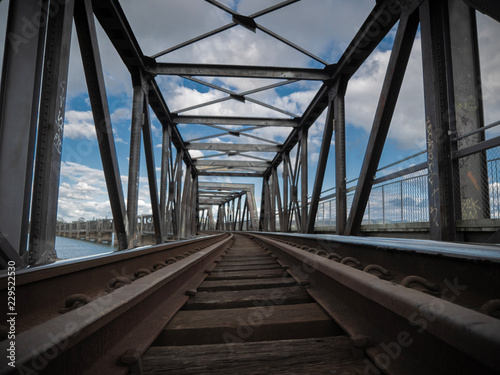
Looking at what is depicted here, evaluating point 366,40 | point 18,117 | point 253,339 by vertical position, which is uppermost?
point 366,40

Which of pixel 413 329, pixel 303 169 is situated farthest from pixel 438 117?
pixel 303 169

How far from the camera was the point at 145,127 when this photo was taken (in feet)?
22.4

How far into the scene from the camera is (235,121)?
1073 centimetres

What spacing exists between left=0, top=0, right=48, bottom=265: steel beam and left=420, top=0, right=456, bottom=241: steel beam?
15.1 ft

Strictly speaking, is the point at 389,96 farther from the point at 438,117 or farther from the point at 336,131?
the point at 336,131

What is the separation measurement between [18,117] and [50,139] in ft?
1.04

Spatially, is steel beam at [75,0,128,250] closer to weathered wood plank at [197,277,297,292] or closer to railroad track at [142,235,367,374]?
weathered wood plank at [197,277,297,292]

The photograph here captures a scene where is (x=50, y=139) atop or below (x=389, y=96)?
below

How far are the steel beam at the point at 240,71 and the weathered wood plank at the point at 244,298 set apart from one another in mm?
6297

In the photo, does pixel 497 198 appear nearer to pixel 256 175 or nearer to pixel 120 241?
pixel 120 241

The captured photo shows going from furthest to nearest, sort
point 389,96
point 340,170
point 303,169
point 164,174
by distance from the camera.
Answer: point 303,169 < point 164,174 < point 340,170 < point 389,96

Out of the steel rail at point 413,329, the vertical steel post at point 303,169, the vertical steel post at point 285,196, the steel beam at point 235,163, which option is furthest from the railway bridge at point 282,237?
the steel beam at point 235,163

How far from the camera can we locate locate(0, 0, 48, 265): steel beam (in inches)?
104

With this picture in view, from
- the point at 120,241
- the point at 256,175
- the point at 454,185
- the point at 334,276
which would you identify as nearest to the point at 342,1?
the point at 454,185
